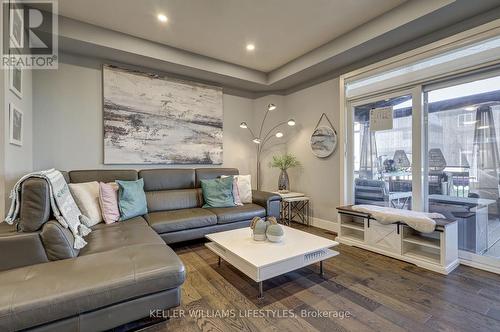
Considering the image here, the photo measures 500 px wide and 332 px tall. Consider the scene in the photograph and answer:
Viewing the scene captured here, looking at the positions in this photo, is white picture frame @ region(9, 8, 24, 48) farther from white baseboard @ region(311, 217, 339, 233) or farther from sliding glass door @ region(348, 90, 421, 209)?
white baseboard @ region(311, 217, 339, 233)

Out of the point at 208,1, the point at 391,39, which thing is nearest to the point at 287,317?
the point at 208,1

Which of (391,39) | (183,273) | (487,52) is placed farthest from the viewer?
(391,39)

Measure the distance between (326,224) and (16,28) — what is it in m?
4.35

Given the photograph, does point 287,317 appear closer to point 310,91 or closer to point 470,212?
point 470,212

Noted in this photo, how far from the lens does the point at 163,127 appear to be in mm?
3562

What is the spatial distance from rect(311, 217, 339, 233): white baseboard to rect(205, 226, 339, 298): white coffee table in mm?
1477

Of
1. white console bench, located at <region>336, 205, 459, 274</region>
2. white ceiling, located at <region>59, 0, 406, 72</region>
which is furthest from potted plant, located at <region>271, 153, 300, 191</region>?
white ceiling, located at <region>59, 0, 406, 72</region>

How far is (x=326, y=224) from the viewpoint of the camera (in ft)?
12.3

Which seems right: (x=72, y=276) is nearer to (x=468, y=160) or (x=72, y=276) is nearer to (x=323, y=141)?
(x=323, y=141)

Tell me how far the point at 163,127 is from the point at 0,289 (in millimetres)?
2704

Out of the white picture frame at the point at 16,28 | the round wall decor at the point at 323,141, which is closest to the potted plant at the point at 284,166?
the round wall decor at the point at 323,141

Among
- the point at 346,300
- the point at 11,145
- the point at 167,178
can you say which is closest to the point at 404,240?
the point at 346,300

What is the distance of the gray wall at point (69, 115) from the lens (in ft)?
9.28

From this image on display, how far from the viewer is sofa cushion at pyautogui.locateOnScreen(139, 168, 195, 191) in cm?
322
